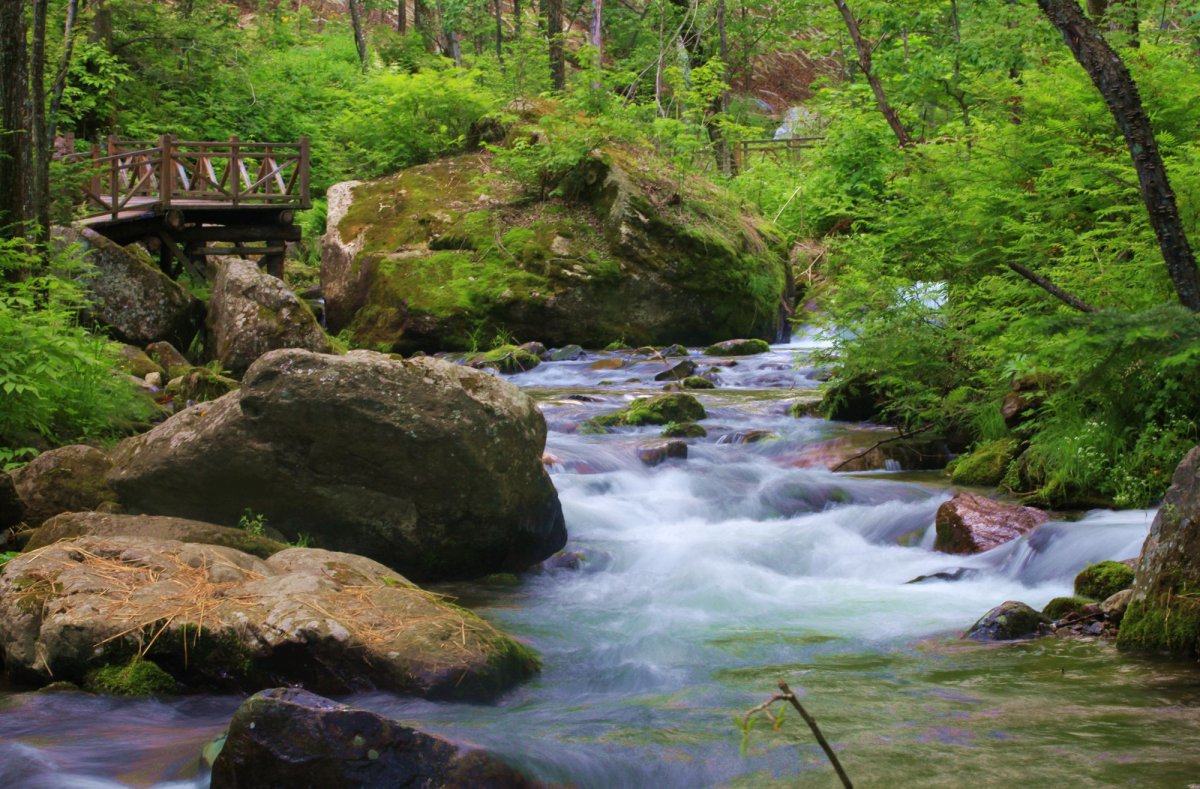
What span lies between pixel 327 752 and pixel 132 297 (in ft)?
42.6

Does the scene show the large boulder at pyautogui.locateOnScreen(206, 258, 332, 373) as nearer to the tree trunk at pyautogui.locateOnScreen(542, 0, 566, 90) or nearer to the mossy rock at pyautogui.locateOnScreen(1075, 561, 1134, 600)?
the mossy rock at pyautogui.locateOnScreen(1075, 561, 1134, 600)

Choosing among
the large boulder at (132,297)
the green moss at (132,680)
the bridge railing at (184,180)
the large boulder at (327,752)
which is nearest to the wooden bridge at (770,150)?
the bridge railing at (184,180)

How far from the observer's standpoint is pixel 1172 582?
5.21m

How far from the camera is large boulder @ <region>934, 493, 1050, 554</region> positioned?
7.48 metres

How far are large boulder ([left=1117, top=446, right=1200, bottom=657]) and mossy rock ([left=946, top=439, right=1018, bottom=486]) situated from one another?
12.1 feet

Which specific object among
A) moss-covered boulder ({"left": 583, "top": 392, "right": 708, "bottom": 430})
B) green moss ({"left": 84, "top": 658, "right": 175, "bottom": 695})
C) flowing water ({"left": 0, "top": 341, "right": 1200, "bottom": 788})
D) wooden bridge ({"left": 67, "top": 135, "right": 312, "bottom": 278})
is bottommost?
flowing water ({"left": 0, "top": 341, "right": 1200, "bottom": 788})

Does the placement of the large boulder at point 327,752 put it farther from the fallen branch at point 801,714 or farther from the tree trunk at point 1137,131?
the tree trunk at point 1137,131

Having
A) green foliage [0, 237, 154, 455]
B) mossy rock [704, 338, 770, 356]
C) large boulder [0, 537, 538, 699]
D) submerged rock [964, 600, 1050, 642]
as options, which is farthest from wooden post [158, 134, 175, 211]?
submerged rock [964, 600, 1050, 642]

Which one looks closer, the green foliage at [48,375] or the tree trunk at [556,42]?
the green foliage at [48,375]

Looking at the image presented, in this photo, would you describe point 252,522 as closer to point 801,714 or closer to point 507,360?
point 801,714

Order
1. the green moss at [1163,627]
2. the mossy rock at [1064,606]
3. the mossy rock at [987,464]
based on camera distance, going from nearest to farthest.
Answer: the green moss at [1163,627] → the mossy rock at [1064,606] → the mossy rock at [987,464]

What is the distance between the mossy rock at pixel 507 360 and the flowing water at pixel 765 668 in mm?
5644

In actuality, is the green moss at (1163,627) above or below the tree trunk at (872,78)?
below

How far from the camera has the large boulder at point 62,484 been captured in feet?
23.7
